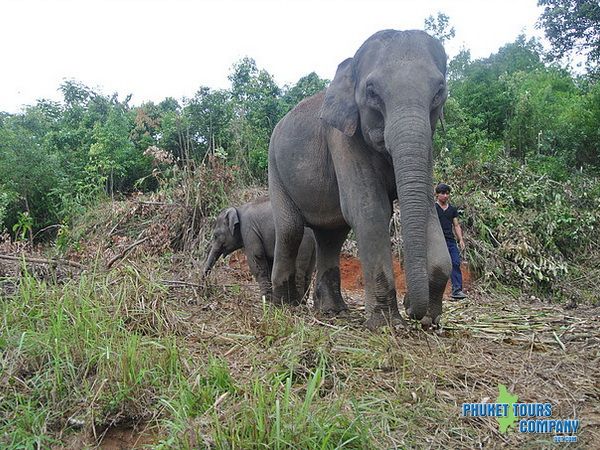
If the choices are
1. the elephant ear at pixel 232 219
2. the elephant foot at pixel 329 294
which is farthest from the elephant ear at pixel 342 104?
the elephant ear at pixel 232 219

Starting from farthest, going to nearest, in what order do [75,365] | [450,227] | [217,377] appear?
1. [450,227]
2. [75,365]
3. [217,377]

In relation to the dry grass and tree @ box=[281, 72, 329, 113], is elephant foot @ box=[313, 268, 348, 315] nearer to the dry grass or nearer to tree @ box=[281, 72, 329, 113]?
the dry grass

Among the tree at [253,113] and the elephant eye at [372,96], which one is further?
the tree at [253,113]

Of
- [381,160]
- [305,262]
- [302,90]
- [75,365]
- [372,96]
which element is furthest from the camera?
[302,90]

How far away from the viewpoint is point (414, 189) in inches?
160

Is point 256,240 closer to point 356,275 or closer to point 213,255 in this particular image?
point 213,255

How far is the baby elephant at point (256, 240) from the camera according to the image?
304 inches

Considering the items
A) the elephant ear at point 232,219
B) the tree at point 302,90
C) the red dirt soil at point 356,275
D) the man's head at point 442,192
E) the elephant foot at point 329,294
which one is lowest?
the red dirt soil at point 356,275

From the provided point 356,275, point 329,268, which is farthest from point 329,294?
point 356,275

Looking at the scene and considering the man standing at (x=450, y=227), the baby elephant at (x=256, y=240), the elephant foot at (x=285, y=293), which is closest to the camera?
the elephant foot at (x=285, y=293)

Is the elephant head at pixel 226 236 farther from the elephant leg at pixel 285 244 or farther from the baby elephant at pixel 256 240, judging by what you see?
the elephant leg at pixel 285 244

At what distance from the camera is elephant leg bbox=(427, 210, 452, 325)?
4.35m

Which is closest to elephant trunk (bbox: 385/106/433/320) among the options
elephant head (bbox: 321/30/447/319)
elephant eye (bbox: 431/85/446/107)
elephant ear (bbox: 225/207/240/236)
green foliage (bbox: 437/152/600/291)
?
elephant head (bbox: 321/30/447/319)

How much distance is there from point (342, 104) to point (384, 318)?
5.47ft
